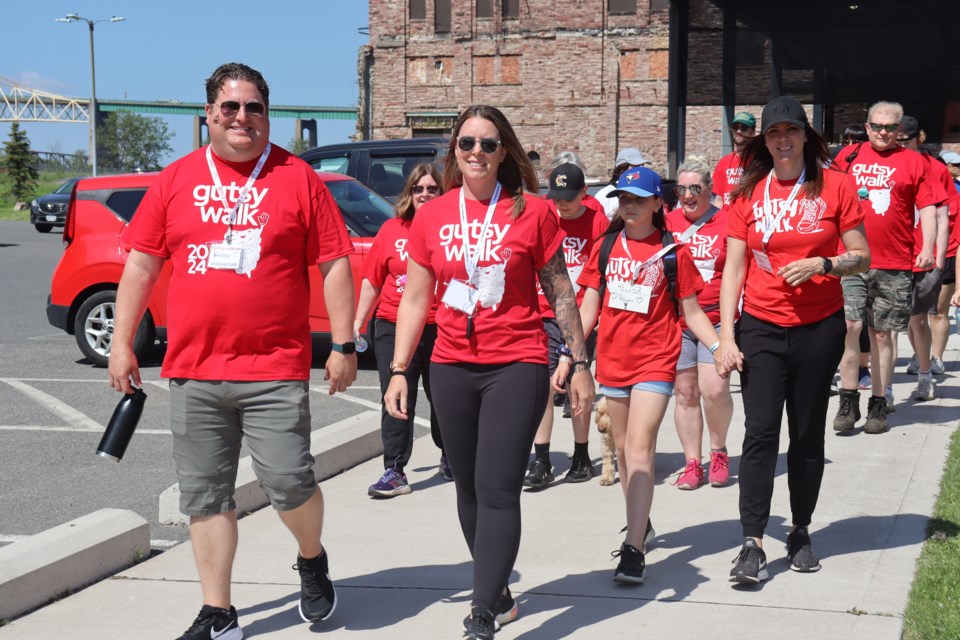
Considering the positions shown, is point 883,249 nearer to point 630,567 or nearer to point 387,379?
point 387,379

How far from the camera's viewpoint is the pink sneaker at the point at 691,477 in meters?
6.80

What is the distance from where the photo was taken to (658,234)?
5.50 meters

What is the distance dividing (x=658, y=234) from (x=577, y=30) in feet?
142

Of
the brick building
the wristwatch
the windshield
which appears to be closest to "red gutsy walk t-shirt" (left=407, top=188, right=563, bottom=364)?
the wristwatch

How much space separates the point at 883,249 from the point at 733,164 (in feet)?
4.47

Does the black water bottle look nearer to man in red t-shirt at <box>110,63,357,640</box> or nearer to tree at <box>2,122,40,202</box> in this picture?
man in red t-shirt at <box>110,63,357,640</box>

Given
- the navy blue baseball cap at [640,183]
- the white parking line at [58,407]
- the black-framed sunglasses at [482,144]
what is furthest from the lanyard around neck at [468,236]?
the white parking line at [58,407]

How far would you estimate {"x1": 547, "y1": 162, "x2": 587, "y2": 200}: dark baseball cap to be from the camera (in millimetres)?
6875

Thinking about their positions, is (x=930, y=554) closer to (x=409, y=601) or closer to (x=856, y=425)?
(x=409, y=601)

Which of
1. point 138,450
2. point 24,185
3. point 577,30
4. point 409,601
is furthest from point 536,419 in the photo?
point 24,185

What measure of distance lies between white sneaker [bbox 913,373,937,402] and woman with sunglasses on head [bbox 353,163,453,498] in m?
4.53

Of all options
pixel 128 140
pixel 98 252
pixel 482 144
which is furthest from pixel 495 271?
pixel 128 140

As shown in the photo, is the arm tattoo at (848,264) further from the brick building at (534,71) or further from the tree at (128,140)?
the tree at (128,140)

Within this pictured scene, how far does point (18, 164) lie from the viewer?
218ft
